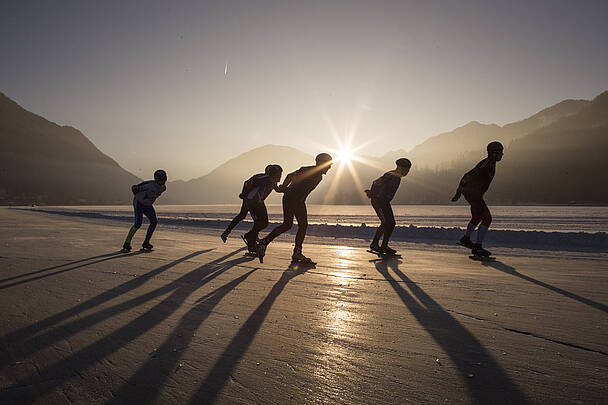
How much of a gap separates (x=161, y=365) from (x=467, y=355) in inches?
69.8

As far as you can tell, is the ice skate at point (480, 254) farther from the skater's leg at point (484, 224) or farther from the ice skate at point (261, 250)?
the ice skate at point (261, 250)

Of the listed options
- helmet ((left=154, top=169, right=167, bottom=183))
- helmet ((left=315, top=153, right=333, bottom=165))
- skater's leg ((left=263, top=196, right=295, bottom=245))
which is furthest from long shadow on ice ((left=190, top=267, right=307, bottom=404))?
helmet ((left=154, top=169, right=167, bottom=183))

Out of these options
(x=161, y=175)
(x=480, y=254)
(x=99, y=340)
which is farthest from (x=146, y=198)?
(x=480, y=254)

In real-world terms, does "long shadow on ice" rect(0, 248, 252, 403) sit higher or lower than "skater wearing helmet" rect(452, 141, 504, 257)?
lower

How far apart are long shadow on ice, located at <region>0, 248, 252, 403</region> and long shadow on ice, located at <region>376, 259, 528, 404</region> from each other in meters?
2.02

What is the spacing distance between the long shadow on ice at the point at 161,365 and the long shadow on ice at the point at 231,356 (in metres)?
0.21

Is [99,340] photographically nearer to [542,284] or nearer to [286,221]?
[286,221]

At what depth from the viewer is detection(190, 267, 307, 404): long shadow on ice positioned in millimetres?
1439

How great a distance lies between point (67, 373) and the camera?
1.63m

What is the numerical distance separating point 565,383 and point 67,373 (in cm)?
254

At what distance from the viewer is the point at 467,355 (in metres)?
1.83

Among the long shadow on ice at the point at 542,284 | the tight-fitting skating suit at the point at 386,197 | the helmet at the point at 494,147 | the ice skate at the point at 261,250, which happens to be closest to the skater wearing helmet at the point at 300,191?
the ice skate at the point at 261,250

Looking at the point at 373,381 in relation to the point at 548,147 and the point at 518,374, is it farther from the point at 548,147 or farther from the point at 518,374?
the point at 548,147

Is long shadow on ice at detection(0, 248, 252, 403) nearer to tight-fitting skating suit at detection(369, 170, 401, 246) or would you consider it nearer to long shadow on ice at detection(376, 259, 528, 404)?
long shadow on ice at detection(376, 259, 528, 404)
